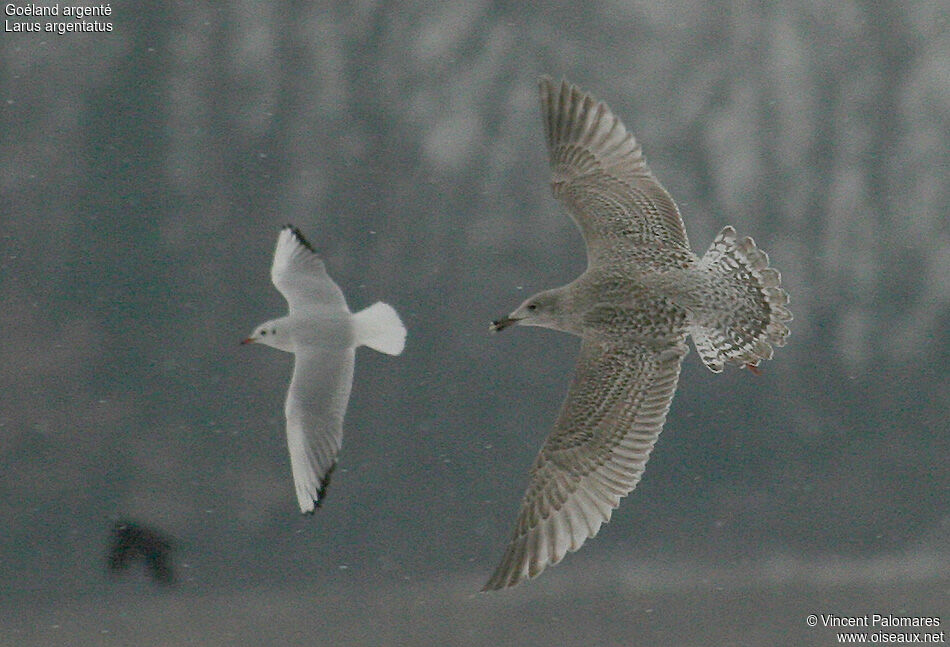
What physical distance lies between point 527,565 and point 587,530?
0.36 m

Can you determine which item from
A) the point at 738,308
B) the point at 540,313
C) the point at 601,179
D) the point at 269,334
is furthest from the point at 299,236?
the point at 738,308

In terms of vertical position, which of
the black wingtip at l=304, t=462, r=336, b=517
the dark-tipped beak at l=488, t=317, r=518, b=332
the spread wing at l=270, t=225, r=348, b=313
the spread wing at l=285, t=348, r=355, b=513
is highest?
the spread wing at l=270, t=225, r=348, b=313

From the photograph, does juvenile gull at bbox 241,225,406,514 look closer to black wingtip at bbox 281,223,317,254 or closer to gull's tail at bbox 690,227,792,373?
black wingtip at bbox 281,223,317,254

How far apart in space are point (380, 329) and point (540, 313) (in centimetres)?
99

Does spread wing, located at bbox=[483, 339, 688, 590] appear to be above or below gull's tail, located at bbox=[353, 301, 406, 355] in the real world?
below

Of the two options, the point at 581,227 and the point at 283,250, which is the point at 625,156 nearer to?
the point at 581,227

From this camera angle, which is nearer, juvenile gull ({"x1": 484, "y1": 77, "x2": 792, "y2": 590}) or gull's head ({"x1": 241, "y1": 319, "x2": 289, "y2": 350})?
juvenile gull ({"x1": 484, "y1": 77, "x2": 792, "y2": 590})

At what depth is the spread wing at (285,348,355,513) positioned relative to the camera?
6.65 metres

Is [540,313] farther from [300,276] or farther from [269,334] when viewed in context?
[269,334]

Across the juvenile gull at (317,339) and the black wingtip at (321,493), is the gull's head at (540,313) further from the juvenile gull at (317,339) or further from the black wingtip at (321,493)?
the black wingtip at (321,493)

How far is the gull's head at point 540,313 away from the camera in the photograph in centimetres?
662

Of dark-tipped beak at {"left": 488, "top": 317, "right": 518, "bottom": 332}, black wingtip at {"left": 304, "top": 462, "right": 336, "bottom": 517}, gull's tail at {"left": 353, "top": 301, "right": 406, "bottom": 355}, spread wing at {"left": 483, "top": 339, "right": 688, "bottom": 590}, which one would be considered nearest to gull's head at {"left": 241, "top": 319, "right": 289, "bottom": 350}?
gull's tail at {"left": 353, "top": 301, "right": 406, "bottom": 355}

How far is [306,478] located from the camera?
21.8 feet

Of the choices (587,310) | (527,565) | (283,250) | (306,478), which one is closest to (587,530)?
(527,565)
